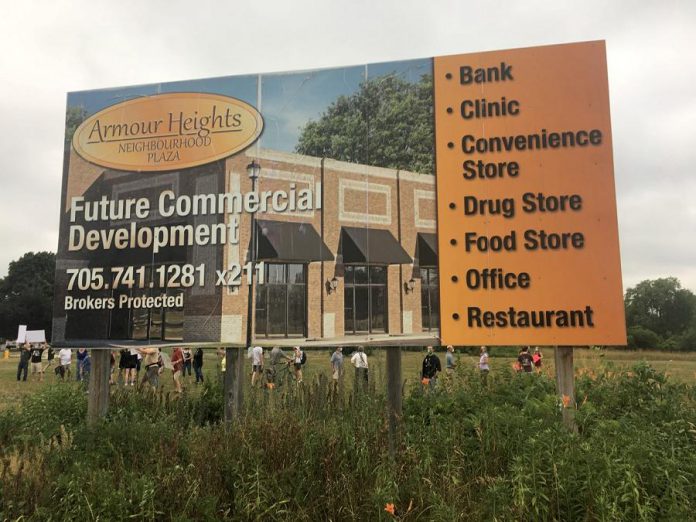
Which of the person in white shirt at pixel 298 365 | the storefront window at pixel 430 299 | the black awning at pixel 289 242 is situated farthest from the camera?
the person in white shirt at pixel 298 365

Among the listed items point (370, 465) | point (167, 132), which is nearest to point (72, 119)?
point (167, 132)

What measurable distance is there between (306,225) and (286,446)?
2623mm

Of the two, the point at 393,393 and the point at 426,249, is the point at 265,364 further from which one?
the point at 426,249

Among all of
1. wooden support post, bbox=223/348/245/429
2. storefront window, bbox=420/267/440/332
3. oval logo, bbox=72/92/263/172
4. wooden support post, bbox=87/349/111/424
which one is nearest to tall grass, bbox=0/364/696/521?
wooden support post, bbox=223/348/245/429

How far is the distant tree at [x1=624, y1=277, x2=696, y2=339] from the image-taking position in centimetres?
8100

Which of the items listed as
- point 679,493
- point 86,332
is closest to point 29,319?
point 86,332

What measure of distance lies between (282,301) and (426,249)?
186cm

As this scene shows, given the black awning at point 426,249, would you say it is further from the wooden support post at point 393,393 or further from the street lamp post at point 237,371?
the street lamp post at point 237,371

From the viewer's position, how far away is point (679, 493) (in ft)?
13.8

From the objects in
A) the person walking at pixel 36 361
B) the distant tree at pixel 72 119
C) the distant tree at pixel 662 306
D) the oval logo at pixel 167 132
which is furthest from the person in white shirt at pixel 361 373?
the distant tree at pixel 662 306

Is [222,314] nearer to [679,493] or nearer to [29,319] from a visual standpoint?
[679,493]

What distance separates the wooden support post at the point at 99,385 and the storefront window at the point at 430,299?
14.3ft

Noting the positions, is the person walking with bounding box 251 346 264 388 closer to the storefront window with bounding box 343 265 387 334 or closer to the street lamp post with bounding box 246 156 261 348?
the street lamp post with bounding box 246 156 261 348

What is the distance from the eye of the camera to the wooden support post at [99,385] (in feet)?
23.0
